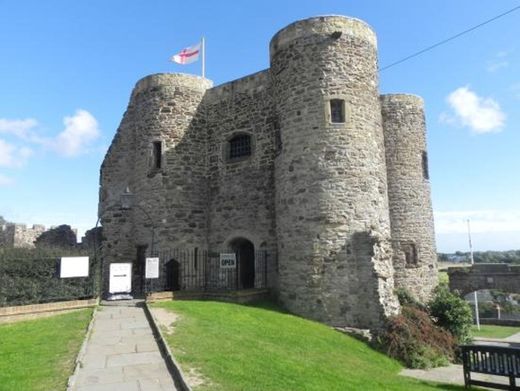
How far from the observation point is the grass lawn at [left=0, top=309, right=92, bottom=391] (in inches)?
281

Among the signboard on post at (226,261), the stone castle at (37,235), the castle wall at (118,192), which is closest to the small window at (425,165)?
the signboard on post at (226,261)

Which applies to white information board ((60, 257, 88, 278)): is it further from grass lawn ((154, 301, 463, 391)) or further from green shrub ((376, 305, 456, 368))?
green shrub ((376, 305, 456, 368))

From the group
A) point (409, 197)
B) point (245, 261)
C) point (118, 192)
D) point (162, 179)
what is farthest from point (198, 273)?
point (409, 197)

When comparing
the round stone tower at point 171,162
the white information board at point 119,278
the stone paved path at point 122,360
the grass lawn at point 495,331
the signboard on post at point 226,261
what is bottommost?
the grass lawn at point 495,331

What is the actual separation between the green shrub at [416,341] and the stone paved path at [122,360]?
7.43 meters

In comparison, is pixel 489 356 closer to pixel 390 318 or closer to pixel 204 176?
pixel 390 318

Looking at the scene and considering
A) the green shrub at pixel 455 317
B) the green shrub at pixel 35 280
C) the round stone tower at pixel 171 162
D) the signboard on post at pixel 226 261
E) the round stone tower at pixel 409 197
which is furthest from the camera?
the round stone tower at pixel 409 197

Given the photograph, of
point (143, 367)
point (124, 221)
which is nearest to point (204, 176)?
point (124, 221)

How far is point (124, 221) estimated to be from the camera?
2094cm

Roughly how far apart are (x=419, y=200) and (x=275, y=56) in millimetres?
10343

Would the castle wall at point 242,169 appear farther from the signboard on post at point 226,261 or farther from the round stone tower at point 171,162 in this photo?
the signboard on post at point 226,261

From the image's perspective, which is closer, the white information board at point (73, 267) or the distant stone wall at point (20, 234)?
the white information board at point (73, 267)

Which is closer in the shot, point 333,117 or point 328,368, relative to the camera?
point 328,368

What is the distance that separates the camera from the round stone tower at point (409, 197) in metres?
21.8
